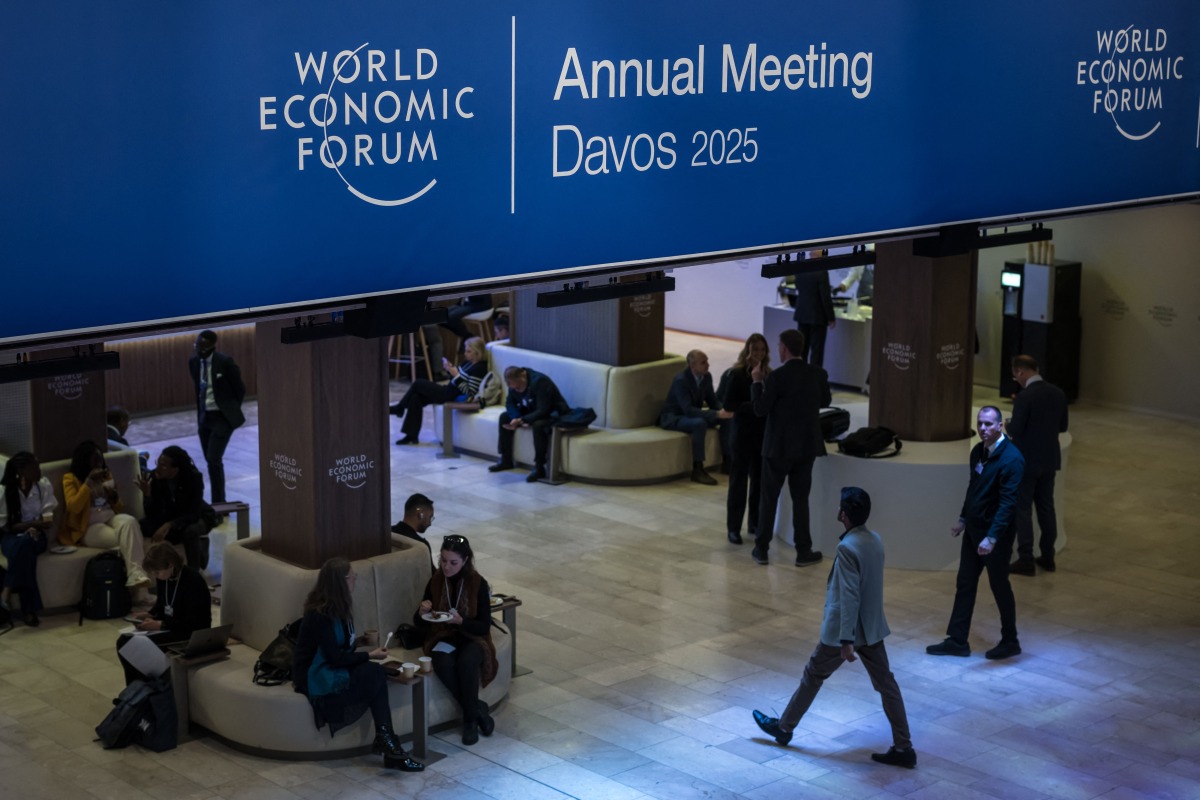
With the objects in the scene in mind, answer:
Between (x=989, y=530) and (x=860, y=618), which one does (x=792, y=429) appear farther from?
(x=860, y=618)

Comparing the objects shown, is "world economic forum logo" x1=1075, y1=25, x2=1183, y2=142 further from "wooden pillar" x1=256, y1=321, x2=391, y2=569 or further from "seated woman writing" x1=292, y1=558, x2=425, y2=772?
"seated woman writing" x1=292, y1=558, x2=425, y2=772

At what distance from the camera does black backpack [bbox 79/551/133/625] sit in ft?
35.6

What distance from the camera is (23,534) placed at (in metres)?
10.8

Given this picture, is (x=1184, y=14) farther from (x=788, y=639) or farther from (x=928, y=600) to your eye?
(x=788, y=639)

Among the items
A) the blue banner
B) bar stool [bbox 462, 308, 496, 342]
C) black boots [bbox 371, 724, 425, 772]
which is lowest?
black boots [bbox 371, 724, 425, 772]

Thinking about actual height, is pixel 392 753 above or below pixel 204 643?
below

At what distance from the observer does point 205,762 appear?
861 centimetres

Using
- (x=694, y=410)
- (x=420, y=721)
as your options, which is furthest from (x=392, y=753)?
(x=694, y=410)

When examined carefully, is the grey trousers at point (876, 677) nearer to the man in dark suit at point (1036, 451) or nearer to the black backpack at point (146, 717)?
the man in dark suit at point (1036, 451)

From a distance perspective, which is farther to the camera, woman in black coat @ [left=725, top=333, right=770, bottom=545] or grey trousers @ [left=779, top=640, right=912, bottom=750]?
woman in black coat @ [left=725, top=333, right=770, bottom=545]

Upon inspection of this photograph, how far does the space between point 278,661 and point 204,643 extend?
547 mm

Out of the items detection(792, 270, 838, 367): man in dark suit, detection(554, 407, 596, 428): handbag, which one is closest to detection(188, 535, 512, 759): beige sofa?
detection(554, 407, 596, 428): handbag

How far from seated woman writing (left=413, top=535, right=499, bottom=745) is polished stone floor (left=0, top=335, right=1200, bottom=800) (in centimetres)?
19

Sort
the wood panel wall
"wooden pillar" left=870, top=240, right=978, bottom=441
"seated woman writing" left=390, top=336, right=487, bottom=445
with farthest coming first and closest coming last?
the wood panel wall, "seated woman writing" left=390, top=336, right=487, bottom=445, "wooden pillar" left=870, top=240, right=978, bottom=441
